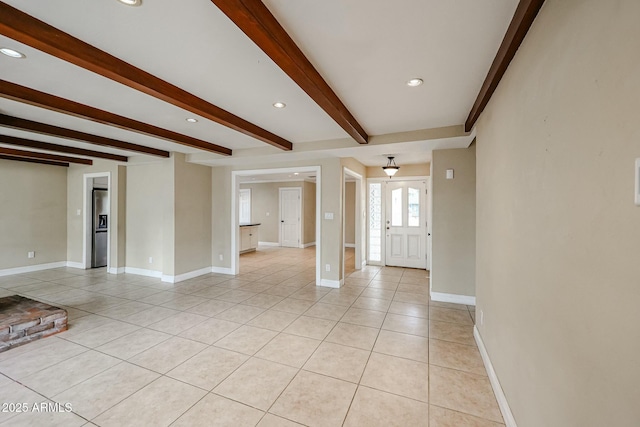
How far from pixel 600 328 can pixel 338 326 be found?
2668mm

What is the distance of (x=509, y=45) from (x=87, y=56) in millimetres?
2662

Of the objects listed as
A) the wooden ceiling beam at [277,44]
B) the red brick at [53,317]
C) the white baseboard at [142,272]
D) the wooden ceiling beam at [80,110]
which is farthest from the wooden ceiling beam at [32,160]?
the wooden ceiling beam at [277,44]

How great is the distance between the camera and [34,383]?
214cm

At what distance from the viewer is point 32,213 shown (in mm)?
5855

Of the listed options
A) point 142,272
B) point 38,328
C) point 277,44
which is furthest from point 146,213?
point 277,44

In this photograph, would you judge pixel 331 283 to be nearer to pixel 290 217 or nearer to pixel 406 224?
pixel 406 224

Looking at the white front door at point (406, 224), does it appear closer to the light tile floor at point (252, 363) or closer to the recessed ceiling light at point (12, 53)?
the light tile floor at point (252, 363)

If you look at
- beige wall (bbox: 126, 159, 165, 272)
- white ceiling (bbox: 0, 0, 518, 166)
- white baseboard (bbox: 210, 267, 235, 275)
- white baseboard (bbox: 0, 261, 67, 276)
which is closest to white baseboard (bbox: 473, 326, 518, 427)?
white ceiling (bbox: 0, 0, 518, 166)

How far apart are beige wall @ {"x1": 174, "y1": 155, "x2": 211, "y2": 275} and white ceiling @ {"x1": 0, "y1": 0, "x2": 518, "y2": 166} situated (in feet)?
6.37

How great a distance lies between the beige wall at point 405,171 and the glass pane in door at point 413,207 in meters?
0.39

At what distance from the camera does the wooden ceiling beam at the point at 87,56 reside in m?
1.47

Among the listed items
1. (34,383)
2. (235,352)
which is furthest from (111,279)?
(235,352)

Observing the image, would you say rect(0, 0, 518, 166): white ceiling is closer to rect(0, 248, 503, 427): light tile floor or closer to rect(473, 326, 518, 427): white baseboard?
rect(473, 326, 518, 427): white baseboard

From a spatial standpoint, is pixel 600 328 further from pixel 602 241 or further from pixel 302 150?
pixel 302 150
